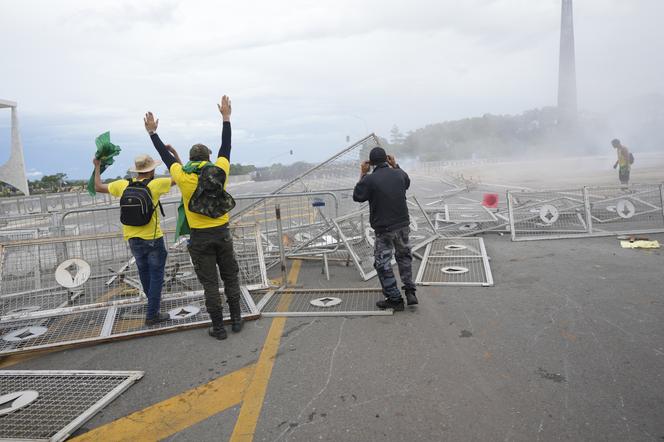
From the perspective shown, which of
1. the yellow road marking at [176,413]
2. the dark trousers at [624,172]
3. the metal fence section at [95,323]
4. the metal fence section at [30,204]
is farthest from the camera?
the metal fence section at [30,204]

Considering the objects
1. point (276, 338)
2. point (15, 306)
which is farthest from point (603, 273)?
point (15, 306)

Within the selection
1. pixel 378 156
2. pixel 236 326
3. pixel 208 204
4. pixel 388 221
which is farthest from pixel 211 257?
pixel 378 156

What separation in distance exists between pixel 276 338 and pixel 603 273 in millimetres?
4510

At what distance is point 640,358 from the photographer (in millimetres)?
3412

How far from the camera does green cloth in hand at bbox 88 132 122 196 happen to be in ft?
15.9

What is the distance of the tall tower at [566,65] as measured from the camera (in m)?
71.9

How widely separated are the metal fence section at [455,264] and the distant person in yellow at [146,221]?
330 centimetres

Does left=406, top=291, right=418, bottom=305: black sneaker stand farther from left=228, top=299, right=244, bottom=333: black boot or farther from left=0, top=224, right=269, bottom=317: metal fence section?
left=0, top=224, right=269, bottom=317: metal fence section

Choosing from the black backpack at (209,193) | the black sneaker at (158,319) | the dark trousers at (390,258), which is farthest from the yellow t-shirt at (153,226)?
the dark trousers at (390,258)

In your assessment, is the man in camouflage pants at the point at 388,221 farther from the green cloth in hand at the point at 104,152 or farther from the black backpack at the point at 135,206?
the green cloth in hand at the point at 104,152

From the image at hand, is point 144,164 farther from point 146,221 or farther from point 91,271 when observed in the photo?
point 91,271

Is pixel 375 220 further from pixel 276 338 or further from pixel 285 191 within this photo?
pixel 285 191

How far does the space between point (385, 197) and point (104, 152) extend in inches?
127

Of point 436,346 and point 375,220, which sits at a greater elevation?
point 375,220
